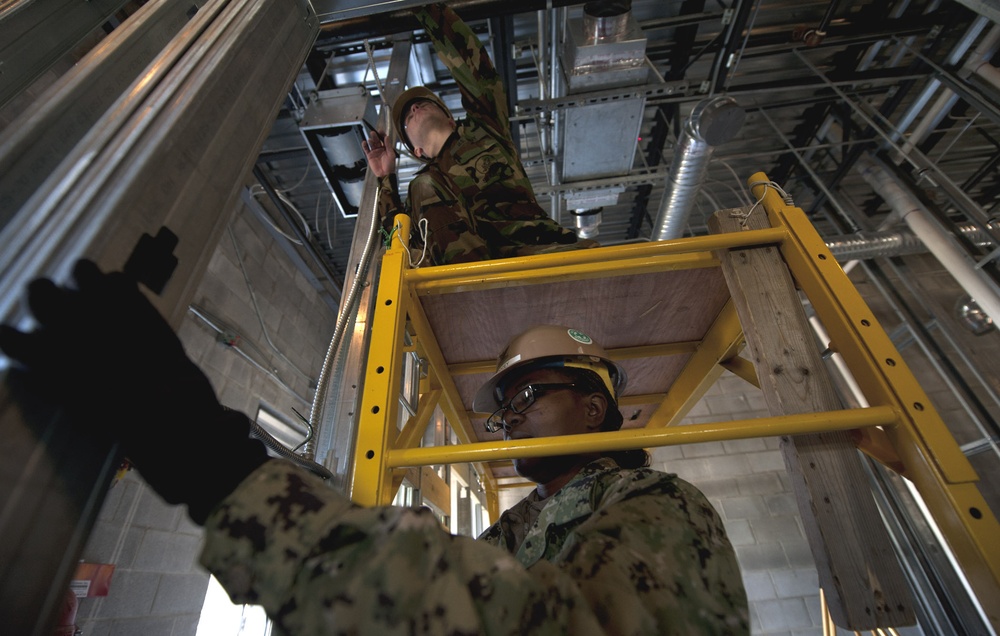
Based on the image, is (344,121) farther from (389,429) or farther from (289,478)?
(289,478)

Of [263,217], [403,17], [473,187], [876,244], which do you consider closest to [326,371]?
[473,187]

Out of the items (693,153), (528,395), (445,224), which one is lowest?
(528,395)

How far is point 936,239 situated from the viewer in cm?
414

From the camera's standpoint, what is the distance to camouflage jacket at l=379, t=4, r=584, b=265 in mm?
2035

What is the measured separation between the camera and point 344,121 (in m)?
2.88

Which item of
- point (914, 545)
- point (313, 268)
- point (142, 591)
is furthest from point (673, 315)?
point (914, 545)

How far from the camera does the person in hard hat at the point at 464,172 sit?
2.05m

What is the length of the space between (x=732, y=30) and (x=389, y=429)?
4.05 meters

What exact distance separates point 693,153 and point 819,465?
331 centimetres

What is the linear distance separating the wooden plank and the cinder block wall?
10.5 ft

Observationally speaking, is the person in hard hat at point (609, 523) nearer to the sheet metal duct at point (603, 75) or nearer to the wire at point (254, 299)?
the sheet metal duct at point (603, 75)

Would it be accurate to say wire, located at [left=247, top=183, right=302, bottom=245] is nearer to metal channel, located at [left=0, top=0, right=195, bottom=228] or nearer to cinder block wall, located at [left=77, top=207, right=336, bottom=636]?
cinder block wall, located at [left=77, top=207, right=336, bottom=636]

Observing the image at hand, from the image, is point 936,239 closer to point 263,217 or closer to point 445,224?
point 445,224

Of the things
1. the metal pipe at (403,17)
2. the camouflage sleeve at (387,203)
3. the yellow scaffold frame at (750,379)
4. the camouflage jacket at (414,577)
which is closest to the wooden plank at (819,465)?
the yellow scaffold frame at (750,379)
